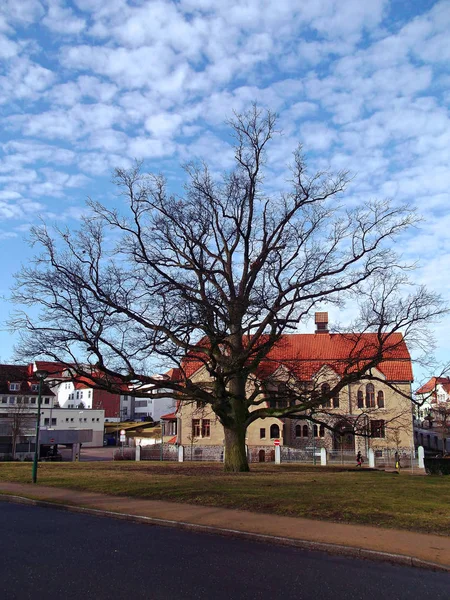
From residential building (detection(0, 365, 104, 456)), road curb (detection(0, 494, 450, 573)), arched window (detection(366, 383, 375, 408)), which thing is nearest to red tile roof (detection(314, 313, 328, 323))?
arched window (detection(366, 383, 375, 408))

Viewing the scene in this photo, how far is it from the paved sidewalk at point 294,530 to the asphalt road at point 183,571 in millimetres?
273

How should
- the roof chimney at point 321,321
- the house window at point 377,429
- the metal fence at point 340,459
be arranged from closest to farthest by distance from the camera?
1. the house window at point 377,429
2. the metal fence at point 340,459
3. the roof chimney at point 321,321

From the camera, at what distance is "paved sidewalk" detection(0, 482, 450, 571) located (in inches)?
340

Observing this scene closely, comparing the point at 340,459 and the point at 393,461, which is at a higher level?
the point at 340,459

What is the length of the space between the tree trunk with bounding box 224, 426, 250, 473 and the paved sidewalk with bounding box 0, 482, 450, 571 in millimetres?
10312

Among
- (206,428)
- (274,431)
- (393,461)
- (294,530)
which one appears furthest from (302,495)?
(206,428)

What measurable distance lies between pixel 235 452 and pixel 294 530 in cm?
1444

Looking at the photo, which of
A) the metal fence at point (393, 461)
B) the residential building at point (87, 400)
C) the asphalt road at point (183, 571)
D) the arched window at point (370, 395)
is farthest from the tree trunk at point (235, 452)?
the residential building at point (87, 400)

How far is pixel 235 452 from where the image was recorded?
24422 millimetres

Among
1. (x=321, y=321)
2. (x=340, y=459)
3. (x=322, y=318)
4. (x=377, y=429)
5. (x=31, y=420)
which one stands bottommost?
(x=340, y=459)

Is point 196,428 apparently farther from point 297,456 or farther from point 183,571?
point 183,571

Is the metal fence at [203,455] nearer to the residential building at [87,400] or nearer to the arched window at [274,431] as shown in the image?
the arched window at [274,431]

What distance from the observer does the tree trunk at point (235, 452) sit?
24.2 metres

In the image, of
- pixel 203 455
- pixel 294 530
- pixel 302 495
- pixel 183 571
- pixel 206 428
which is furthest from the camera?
pixel 206 428
